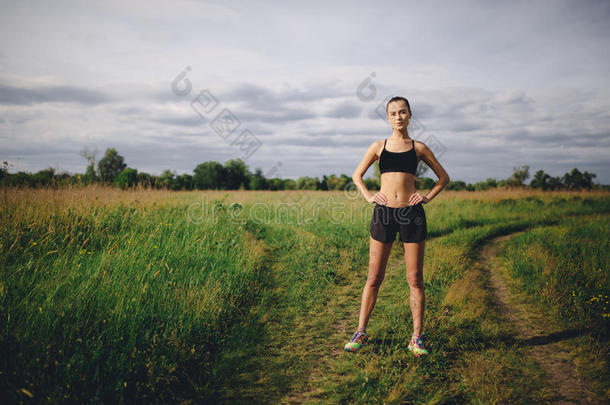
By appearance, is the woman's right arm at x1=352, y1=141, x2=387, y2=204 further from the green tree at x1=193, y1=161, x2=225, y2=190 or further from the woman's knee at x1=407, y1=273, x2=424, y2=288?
the green tree at x1=193, y1=161, x2=225, y2=190

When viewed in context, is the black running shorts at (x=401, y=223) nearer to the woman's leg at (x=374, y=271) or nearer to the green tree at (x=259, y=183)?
the woman's leg at (x=374, y=271)

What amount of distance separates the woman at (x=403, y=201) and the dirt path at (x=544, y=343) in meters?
1.36

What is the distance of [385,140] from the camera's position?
3.93 m

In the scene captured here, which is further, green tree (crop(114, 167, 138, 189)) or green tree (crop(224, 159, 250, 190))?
green tree (crop(224, 159, 250, 190))

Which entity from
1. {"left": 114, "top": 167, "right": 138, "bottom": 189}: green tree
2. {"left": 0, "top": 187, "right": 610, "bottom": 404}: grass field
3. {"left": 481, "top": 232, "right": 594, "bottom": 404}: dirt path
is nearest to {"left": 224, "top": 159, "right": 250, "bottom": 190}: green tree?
{"left": 114, "top": 167, "right": 138, "bottom": 189}: green tree

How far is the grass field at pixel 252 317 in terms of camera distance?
3.07 m

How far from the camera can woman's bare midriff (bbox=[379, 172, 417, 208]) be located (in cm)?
378

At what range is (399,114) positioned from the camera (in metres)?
3.73

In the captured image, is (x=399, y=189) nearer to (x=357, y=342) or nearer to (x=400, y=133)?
(x=400, y=133)

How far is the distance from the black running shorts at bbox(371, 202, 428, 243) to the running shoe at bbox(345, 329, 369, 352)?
4.13 feet

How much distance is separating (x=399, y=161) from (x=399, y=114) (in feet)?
1.83

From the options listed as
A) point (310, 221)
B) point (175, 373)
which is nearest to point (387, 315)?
point (175, 373)

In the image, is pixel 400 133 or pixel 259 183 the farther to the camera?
pixel 259 183

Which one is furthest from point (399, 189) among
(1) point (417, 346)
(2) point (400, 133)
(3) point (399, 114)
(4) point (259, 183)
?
(4) point (259, 183)
